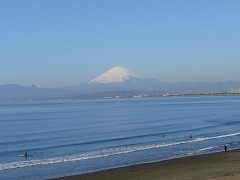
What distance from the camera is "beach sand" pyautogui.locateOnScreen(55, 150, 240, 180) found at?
2395 cm

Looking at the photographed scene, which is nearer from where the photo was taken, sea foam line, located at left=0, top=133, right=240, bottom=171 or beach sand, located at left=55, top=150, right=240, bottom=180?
beach sand, located at left=55, top=150, right=240, bottom=180

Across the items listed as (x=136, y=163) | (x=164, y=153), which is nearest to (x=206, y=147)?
(x=164, y=153)

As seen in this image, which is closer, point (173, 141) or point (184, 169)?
point (184, 169)

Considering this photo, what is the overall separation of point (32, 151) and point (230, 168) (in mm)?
19708

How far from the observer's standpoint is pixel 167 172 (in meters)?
26.3

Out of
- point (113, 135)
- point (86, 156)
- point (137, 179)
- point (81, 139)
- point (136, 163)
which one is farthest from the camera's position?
point (113, 135)

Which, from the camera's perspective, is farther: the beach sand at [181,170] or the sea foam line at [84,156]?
the sea foam line at [84,156]

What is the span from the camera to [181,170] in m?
26.7

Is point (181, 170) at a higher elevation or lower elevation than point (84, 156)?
higher

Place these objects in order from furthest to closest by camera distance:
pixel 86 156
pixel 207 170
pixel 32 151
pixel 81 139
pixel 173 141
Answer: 1. pixel 81 139
2. pixel 173 141
3. pixel 32 151
4. pixel 86 156
5. pixel 207 170

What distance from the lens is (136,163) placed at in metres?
31.7

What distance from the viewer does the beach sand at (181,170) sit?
943 inches

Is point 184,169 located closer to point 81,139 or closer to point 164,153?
point 164,153

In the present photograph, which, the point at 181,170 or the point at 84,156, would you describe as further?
the point at 84,156
